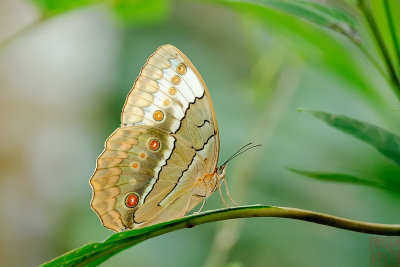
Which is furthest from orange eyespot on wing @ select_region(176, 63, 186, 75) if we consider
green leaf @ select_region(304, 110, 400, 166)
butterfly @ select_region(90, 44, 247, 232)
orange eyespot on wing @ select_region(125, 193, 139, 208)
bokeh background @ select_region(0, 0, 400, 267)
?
green leaf @ select_region(304, 110, 400, 166)

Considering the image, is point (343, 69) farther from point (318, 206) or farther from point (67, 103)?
point (67, 103)

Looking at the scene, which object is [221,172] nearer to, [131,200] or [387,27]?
[131,200]

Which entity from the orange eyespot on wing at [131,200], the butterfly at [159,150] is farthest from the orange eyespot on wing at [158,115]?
the orange eyespot on wing at [131,200]

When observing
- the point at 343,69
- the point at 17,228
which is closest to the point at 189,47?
the point at 17,228

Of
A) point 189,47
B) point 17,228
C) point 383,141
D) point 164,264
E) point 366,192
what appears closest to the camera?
point 383,141

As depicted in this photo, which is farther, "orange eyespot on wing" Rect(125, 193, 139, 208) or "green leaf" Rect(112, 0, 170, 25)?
"green leaf" Rect(112, 0, 170, 25)

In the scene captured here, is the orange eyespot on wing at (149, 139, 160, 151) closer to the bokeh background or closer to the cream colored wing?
the cream colored wing

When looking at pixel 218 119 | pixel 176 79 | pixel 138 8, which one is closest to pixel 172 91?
pixel 176 79
